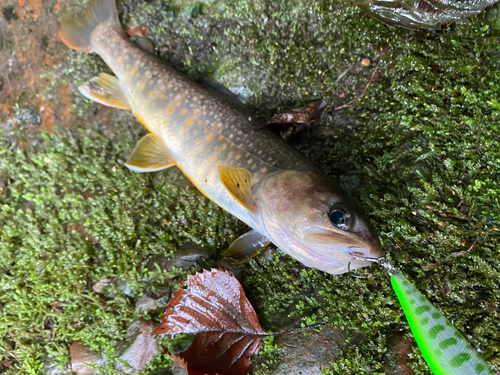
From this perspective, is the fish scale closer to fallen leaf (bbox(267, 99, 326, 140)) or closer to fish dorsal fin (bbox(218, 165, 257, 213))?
fish dorsal fin (bbox(218, 165, 257, 213))

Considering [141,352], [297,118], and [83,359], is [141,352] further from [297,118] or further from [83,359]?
[297,118]

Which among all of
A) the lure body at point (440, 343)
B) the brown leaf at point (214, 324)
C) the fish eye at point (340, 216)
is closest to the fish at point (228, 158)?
the fish eye at point (340, 216)

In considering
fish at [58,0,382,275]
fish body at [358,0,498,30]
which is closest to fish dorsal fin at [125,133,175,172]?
fish at [58,0,382,275]

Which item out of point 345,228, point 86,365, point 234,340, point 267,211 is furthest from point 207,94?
point 86,365

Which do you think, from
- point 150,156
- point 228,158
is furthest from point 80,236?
point 228,158

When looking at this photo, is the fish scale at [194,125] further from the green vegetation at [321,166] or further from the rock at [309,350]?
the rock at [309,350]

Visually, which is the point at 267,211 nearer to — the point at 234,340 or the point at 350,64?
the point at 234,340
